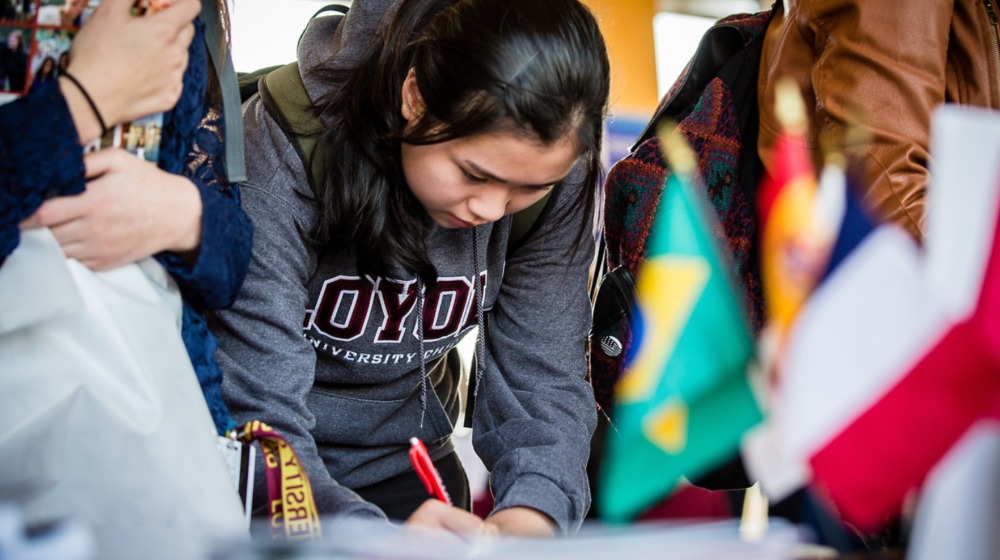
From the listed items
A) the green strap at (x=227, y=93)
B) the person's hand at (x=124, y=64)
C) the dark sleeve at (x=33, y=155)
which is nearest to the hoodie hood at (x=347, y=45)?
the green strap at (x=227, y=93)

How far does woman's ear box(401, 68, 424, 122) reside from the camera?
0.85m

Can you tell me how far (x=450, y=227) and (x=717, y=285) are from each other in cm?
49

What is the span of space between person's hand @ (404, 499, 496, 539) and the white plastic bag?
6.6 inches

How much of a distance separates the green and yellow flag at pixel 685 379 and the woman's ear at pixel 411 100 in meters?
0.43

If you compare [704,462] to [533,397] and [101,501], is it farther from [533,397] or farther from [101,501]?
[533,397]

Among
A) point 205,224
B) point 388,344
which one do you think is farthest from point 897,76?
point 205,224

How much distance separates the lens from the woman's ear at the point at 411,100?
85cm

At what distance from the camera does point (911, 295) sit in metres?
0.41

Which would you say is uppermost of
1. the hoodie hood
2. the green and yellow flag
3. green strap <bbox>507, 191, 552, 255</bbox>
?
the hoodie hood

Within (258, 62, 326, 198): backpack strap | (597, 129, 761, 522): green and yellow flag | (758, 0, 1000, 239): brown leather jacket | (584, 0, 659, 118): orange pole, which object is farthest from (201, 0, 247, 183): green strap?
(584, 0, 659, 118): orange pole

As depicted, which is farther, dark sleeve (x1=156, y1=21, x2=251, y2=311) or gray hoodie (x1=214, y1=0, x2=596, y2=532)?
gray hoodie (x1=214, y1=0, x2=596, y2=532)

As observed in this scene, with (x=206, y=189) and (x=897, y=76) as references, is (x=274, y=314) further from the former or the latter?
(x=897, y=76)

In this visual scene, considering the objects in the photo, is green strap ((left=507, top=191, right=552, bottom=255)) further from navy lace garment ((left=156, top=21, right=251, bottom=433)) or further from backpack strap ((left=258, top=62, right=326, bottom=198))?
navy lace garment ((left=156, top=21, right=251, bottom=433))

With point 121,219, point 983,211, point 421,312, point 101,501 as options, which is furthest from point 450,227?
point 983,211
